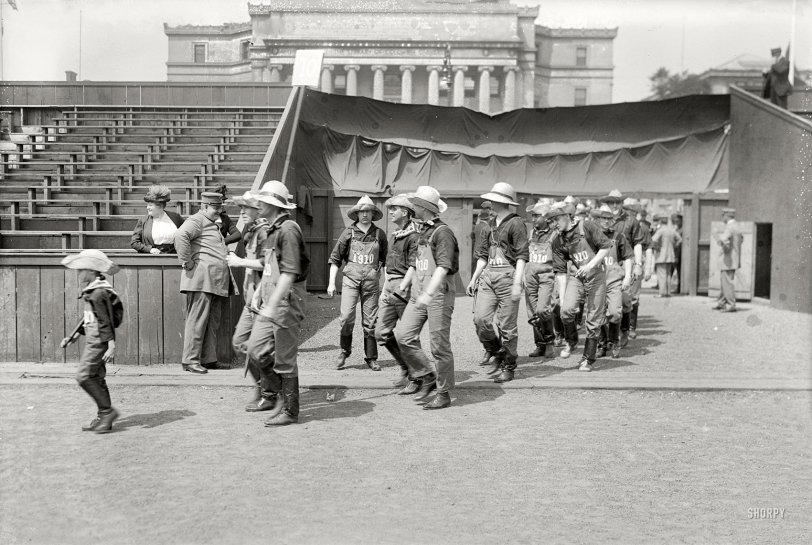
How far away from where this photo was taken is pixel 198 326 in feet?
29.2

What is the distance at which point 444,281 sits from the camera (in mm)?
7664

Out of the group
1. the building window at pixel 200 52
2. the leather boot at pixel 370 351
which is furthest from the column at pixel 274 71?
the leather boot at pixel 370 351

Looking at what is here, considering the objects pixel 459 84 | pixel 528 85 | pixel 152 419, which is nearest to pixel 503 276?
pixel 152 419

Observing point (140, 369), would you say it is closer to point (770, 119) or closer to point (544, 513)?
point (544, 513)

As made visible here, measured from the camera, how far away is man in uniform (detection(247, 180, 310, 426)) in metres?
6.76

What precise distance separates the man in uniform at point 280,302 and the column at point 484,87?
5943 centimetres

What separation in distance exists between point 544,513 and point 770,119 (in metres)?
16.0

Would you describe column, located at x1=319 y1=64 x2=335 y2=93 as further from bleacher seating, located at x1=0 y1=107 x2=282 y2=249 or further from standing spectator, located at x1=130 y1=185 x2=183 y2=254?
standing spectator, located at x1=130 y1=185 x2=183 y2=254

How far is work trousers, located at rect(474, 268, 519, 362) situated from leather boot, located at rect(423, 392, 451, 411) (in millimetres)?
1392

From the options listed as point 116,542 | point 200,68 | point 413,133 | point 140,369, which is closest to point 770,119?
point 413,133

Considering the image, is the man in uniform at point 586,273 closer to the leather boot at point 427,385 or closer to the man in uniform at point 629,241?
the man in uniform at point 629,241

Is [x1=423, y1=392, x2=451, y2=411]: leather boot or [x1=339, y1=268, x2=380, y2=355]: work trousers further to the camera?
[x1=339, y1=268, x2=380, y2=355]: work trousers

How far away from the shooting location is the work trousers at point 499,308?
8711 mm

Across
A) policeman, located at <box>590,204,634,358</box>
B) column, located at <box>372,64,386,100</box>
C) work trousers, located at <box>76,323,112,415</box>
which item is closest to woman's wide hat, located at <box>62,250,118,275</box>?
work trousers, located at <box>76,323,112,415</box>
